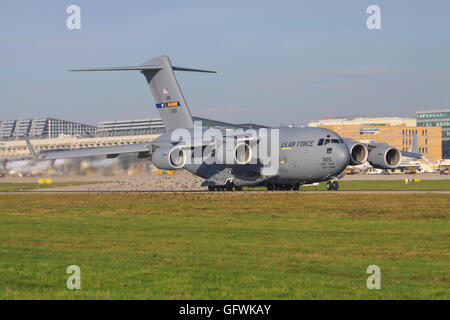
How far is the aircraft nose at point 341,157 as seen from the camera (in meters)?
34.9

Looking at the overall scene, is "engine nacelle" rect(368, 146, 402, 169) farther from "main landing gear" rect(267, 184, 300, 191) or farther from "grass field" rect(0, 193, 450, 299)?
"grass field" rect(0, 193, 450, 299)

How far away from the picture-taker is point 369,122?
573ft

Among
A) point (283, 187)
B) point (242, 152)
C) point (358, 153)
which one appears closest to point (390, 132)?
point (283, 187)

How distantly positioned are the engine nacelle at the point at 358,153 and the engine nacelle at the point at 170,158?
1023 cm

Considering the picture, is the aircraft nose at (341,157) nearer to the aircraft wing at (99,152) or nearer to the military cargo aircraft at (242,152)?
the military cargo aircraft at (242,152)

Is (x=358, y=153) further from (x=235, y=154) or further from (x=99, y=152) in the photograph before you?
(x=99, y=152)

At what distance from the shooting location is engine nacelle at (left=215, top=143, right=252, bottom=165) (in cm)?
3734

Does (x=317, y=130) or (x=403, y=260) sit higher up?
(x=317, y=130)

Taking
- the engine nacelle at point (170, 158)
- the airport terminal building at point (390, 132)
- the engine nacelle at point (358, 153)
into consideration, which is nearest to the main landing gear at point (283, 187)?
the engine nacelle at point (358, 153)

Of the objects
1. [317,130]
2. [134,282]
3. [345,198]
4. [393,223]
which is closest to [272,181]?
[317,130]

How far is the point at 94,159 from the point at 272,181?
1475 cm

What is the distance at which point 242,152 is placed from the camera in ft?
124
